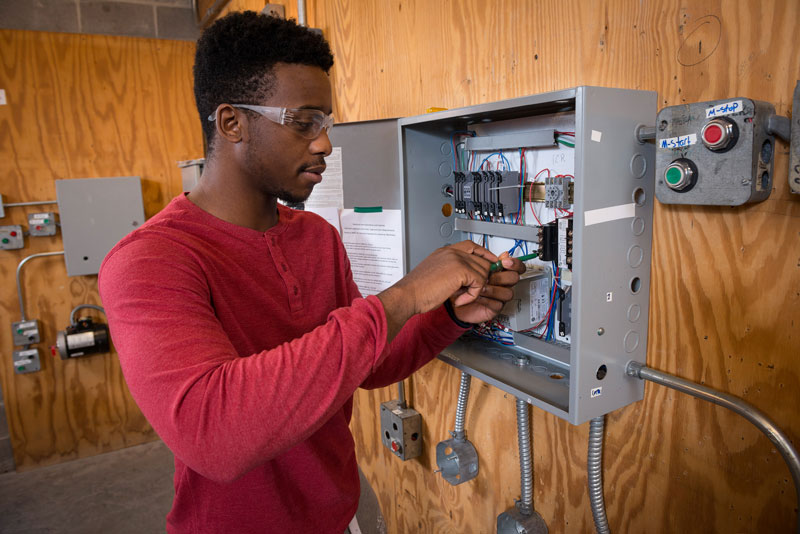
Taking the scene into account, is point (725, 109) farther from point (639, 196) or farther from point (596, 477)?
point (596, 477)

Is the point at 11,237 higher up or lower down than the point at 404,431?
higher up

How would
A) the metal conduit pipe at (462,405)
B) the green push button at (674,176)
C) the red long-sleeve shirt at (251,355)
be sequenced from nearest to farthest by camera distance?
the red long-sleeve shirt at (251,355), the green push button at (674,176), the metal conduit pipe at (462,405)

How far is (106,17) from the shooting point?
2998 mm

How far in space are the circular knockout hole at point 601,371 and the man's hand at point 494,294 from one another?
0.68ft

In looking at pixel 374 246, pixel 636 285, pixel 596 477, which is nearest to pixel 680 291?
pixel 636 285

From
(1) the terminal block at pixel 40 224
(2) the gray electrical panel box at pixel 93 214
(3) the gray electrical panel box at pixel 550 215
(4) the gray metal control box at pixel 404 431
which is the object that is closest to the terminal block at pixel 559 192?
(3) the gray electrical panel box at pixel 550 215

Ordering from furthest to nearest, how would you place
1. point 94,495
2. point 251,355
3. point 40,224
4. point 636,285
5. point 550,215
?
point 40,224 → point 94,495 → point 550,215 → point 636,285 → point 251,355

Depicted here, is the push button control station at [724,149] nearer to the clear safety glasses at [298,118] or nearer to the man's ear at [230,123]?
the clear safety glasses at [298,118]

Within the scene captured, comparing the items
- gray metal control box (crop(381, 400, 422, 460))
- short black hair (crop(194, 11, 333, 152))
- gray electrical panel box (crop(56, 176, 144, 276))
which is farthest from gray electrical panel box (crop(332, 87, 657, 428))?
gray electrical panel box (crop(56, 176, 144, 276))

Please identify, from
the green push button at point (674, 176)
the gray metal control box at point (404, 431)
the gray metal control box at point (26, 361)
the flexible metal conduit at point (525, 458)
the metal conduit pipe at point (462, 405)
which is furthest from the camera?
the gray metal control box at point (26, 361)

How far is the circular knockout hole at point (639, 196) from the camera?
0.92 m

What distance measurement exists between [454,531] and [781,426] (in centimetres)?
107

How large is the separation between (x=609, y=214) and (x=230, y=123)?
0.68 metres

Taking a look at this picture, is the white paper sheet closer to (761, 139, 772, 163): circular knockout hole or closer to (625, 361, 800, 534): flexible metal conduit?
(625, 361, 800, 534): flexible metal conduit
